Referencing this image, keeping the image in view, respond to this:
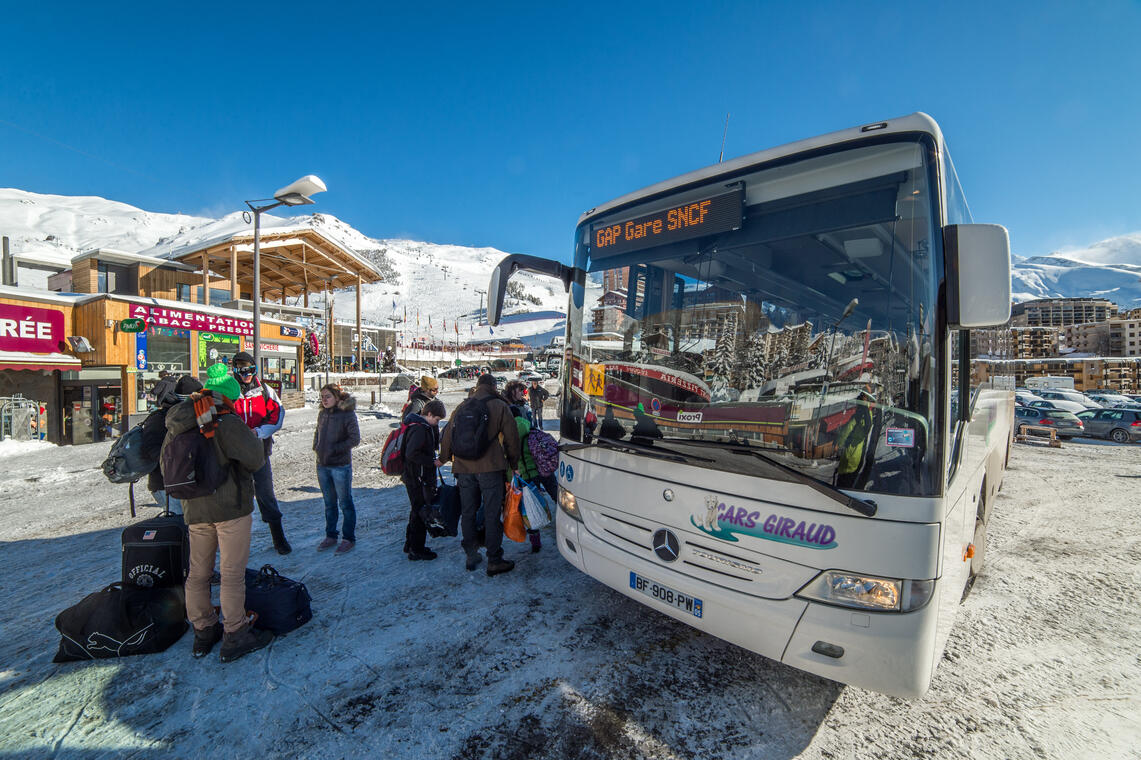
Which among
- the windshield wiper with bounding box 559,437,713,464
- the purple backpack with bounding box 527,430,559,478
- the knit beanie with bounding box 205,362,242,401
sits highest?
the knit beanie with bounding box 205,362,242,401

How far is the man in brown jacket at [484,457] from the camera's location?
421 cm

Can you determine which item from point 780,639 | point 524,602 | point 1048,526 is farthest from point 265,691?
point 1048,526

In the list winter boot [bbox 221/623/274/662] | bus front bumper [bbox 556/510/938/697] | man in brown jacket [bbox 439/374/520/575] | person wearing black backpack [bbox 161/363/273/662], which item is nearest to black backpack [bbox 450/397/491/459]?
man in brown jacket [bbox 439/374/520/575]

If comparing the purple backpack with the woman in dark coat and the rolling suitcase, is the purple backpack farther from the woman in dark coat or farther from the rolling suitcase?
the rolling suitcase

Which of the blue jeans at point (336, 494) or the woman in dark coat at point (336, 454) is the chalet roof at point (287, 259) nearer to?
the woman in dark coat at point (336, 454)

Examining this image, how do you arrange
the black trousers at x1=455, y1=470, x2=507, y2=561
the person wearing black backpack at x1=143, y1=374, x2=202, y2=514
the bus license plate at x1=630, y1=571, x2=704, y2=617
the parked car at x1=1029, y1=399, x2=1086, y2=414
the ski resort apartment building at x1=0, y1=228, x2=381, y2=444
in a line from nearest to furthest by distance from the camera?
the bus license plate at x1=630, y1=571, x2=704, y2=617
the person wearing black backpack at x1=143, y1=374, x2=202, y2=514
the black trousers at x1=455, y1=470, x2=507, y2=561
the ski resort apartment building at x1=0, y1=228, x2=381, y2=444
the parked car at x1=1029, y1=399, x2=1086, y2=414

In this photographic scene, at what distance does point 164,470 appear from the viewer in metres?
2.90

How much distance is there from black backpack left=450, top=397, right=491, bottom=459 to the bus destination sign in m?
1.69

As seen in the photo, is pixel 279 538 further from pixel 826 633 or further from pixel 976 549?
A: pixel 976 549

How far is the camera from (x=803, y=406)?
250 cm

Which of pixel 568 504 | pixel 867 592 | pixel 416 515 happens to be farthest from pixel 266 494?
pixel 867 592

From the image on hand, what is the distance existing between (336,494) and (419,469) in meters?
1.15

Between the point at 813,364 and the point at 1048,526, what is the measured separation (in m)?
6.49

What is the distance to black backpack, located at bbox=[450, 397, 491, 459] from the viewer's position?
13.7 ft
